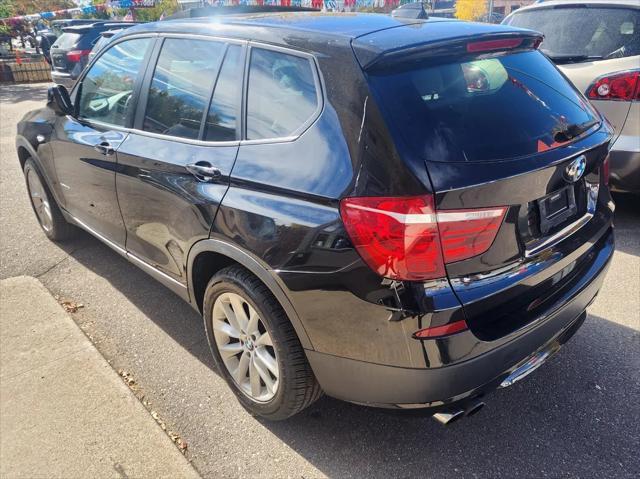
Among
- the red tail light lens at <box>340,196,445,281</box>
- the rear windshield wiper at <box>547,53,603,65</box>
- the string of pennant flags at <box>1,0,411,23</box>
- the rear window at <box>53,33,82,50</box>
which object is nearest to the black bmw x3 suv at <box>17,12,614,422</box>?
the red tail light lens at <box>340,196,445,281</box>

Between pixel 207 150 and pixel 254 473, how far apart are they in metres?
1.48

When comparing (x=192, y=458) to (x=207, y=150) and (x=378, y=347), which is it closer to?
(x=378, y=347)

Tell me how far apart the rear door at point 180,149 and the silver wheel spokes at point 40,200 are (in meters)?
1.66

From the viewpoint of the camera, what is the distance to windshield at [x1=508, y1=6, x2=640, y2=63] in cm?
445

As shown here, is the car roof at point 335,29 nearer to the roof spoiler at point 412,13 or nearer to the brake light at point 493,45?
the brake light at point 493,45

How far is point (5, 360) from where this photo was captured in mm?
2982

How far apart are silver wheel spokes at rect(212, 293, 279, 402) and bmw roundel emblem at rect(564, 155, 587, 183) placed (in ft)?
4.65

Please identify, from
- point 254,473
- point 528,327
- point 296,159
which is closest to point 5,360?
point 254,473

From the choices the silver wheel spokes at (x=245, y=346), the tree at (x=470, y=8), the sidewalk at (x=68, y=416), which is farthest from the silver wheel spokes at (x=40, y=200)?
the tree at (x=470, y=8)

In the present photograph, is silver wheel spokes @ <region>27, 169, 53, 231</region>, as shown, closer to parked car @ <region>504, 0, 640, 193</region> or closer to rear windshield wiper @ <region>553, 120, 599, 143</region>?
rear windshield wiper @ <region>553, 120, 599, 143</region>

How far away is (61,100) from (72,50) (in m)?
9.09

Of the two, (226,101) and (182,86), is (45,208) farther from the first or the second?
(226,101)

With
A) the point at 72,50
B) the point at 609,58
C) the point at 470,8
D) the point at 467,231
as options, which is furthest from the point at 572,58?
the point at 470,8

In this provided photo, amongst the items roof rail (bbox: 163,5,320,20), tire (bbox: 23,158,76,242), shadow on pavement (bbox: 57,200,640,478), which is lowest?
shadow on pavement (bbox: 57,200,640,478)
